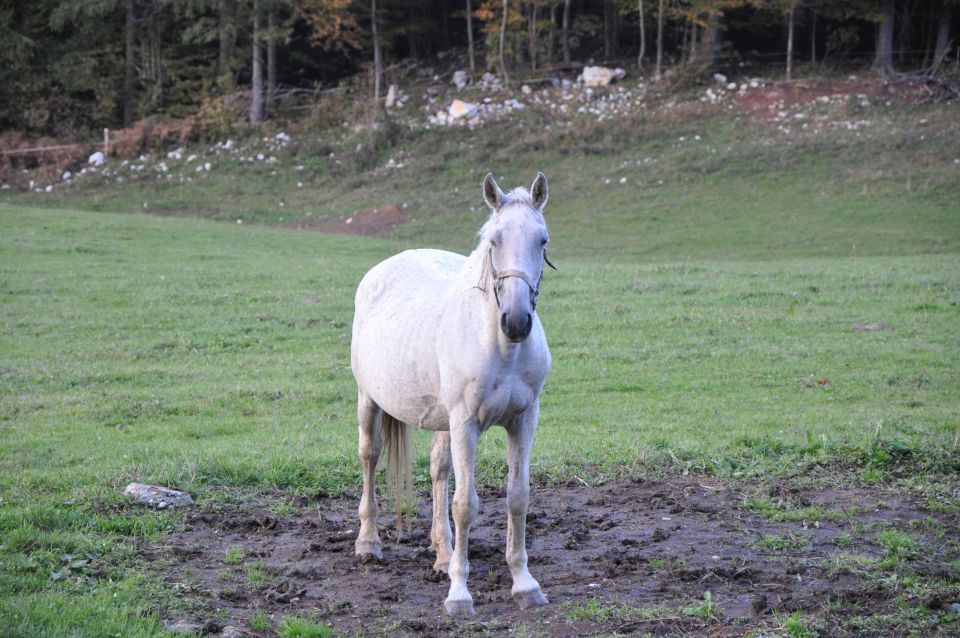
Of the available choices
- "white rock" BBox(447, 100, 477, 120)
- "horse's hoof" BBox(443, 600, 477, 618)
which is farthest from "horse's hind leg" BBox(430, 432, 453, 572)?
"white rock" BBox(447, 100, 477, 120)

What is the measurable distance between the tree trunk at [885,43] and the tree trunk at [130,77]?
3137cm

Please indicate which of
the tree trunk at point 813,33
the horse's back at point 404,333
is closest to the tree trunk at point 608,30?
the tree trunk at point 813,33

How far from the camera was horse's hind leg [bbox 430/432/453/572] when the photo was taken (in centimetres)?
662

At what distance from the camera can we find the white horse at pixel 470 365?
217 inches

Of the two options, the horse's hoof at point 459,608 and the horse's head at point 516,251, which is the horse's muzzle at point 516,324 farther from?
the horse's hoof at point 459,608

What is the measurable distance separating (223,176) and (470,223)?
1202cm

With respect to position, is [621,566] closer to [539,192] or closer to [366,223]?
[539,192]

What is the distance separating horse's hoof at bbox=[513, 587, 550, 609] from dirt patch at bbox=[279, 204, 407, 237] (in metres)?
23.3

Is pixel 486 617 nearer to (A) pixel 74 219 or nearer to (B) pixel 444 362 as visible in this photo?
(B) pixel 444 362

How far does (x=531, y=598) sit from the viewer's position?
576 centimetres

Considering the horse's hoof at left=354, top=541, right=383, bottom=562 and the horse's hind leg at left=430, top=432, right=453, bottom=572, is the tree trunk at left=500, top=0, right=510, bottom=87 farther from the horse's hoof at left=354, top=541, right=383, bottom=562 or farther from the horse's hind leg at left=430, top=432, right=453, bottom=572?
the horse's hoof at left=354, top=541, right=383, bottom=562

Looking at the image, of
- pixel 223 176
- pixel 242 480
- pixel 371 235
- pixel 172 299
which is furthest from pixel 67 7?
pixel 242 480

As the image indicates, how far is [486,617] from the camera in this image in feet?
18.6

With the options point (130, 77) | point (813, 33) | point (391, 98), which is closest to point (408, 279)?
point (391, 98)
